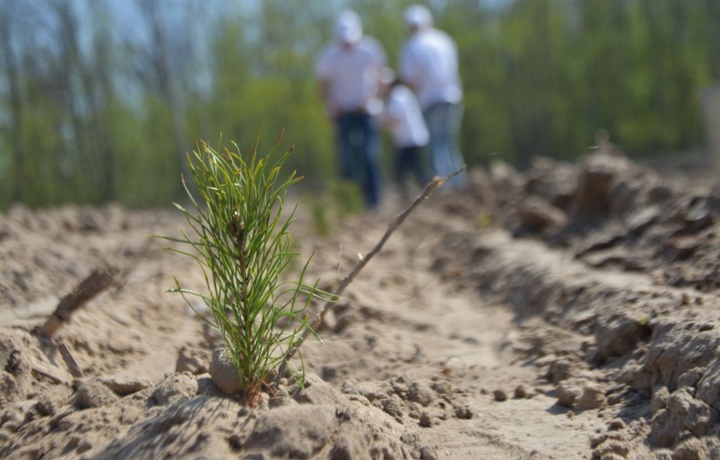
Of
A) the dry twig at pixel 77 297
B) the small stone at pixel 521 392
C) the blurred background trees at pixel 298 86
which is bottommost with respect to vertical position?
the dry twig at pixel 77 297

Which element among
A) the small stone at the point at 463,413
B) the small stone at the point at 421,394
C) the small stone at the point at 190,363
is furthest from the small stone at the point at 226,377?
the small stone at the point at 463,413

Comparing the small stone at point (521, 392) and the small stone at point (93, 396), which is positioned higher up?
the small stone at point (521, 392)

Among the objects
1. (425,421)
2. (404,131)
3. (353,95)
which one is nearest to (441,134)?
(404,131)

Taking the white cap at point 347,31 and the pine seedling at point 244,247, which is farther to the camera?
the white cap at point 347,31

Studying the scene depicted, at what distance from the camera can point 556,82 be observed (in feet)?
73.0

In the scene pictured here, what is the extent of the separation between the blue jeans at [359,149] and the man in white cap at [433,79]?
2.17 feet

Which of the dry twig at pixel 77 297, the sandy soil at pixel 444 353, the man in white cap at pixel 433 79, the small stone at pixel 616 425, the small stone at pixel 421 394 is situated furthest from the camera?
the man in white cap at pixel 433 79

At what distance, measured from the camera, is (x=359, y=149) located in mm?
8961

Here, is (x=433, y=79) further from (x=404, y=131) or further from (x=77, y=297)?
(x=77, y=297)

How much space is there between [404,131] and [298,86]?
13.8 meters

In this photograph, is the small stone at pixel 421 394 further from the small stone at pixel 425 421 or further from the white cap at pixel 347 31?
the white cap at pixel 347 31

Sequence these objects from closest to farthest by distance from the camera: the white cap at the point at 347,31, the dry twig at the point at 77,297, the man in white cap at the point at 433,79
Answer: the dry twig at the point at 77,297 < the white cap at the point at 347,31 < the man in white cap at the point at 433,79

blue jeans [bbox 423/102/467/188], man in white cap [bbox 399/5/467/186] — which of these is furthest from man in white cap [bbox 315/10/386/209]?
blue jeans [bbox 423/102/467/188]

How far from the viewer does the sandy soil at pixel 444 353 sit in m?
2.12
